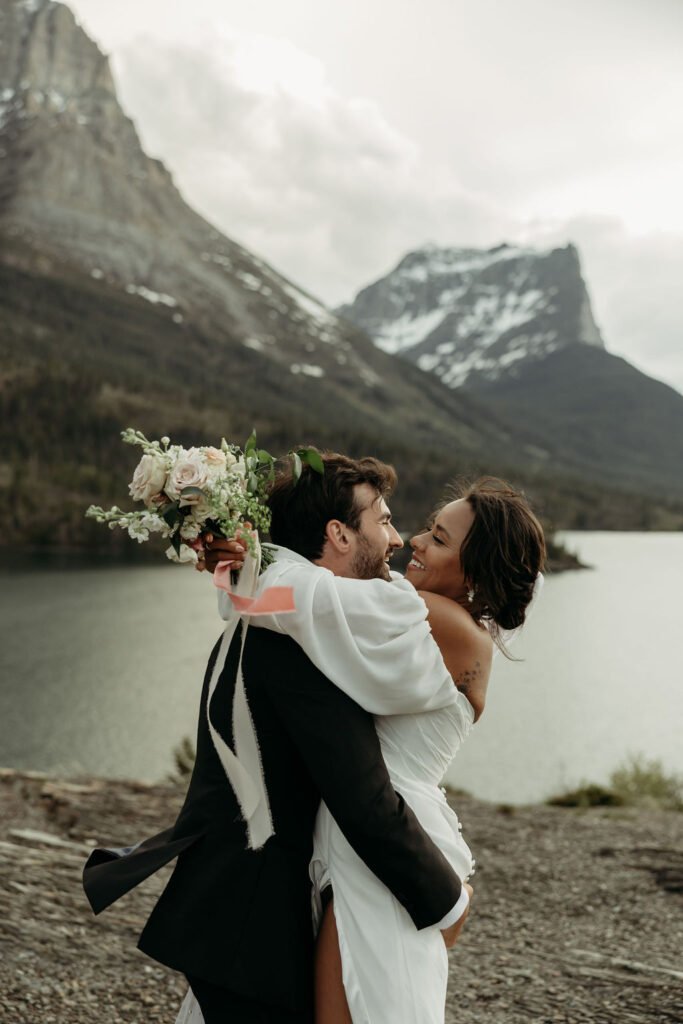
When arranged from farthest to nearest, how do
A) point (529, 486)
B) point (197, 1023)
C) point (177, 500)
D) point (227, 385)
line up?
point (227, 385)
point (529, 486)
point (197, 1023)
point (177, 500)

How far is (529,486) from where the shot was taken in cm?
10538

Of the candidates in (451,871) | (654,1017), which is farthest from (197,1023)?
(654,1017)

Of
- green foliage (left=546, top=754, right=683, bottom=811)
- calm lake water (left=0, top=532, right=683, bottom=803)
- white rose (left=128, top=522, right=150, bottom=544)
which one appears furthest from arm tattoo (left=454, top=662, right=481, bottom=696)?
green foliage (left=546, top=754, right=683, bottom=811)

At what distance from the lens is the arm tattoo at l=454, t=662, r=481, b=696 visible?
2168mm

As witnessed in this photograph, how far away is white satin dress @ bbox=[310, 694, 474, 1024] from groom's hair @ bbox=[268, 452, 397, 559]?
1.75 ft

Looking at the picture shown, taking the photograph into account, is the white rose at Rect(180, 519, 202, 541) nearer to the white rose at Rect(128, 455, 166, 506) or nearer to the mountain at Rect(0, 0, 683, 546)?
the white rose at Rect(128, 455, 166, 506)

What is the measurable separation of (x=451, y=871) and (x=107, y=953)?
3434mm

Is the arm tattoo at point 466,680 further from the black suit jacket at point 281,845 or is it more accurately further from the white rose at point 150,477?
the white rose at point 150,477

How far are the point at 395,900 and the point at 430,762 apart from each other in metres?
0.33

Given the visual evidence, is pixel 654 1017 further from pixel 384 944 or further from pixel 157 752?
pixel 157 752

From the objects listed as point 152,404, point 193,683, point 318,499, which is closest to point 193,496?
point 318,499

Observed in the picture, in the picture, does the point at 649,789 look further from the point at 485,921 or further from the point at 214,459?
the point at 214,459

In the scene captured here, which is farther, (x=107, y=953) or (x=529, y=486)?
(x=529, y=486)

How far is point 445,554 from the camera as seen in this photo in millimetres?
2379
